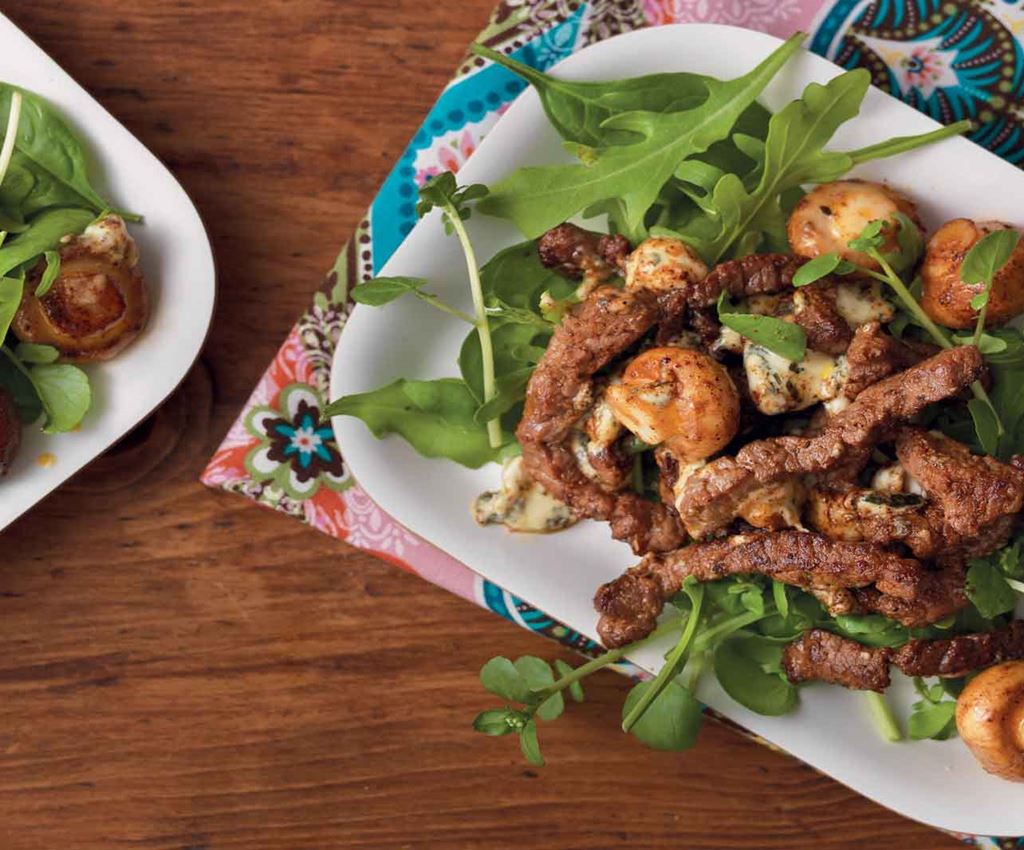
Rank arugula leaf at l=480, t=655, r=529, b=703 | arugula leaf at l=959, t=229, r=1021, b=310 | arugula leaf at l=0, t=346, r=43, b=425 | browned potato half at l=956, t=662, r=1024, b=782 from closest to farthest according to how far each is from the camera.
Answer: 1. arugula leaf at l=959, t=229, r=1021, b=310
2. browned potato half at l=956, t=662, r=1024, b=782
3. arugula leaf at l=480, t=655, r=529, b=703
4. arugula leaf at l=0, t=346, r=43, b=425

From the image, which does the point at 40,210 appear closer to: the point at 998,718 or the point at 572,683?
the point at 572,683

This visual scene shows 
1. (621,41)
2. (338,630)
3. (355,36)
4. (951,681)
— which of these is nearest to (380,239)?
(355,36)

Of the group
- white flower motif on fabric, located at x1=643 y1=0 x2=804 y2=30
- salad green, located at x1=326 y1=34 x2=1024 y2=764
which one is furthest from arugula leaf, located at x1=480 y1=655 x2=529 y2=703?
white flower motif on fabric, located at x1=643 y1=0 x2=804 y2=30

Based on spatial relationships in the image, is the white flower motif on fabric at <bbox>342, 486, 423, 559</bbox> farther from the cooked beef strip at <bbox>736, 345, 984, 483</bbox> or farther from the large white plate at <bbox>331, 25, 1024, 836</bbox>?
the cooked beef strip at <bbox>736, 345, 984, 483</bbox>

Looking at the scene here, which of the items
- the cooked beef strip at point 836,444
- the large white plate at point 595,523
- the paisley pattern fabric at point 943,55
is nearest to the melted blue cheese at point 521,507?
the large white plate at point 595,523

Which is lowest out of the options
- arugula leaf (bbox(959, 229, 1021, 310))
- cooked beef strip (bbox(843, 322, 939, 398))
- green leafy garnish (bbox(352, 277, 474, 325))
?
green leafy garnish (bbox(352, 277, 474, 325))

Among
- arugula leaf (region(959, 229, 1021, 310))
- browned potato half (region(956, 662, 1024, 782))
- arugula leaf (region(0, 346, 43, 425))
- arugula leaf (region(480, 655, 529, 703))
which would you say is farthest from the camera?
arugula leaf (region(0, 346, 43, 425))

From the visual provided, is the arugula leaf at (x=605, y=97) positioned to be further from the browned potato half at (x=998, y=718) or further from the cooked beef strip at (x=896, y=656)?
the browned potato half at (x=998, y=718)
